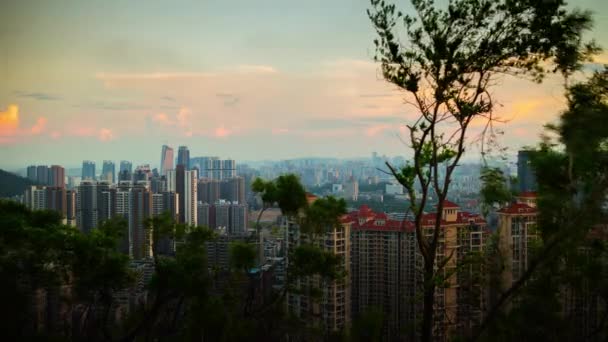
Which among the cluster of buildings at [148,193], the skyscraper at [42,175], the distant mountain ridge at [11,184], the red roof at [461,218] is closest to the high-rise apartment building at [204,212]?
the cluster of buildings at [148,193]

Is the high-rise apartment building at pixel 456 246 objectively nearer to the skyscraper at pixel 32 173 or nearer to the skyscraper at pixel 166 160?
the skyscraper at pixel 32 173

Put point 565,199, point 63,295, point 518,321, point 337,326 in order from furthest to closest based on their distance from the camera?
point 337,326 < point 63,295 < point 518,321 < point 565,199

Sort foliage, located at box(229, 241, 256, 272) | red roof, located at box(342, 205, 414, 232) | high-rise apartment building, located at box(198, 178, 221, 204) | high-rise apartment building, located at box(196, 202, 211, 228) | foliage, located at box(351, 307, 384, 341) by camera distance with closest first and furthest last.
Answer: foliage, located at box(229, 241, 256, 272)
foliage, located at box(351, 307, 384, 341)
red roof, located at box(342, 205, 414, 232)
high-rise apartment building, located at box(196, 202, 211, 228)
high-rise apartment building, located at box(198, 178, 221, 204)

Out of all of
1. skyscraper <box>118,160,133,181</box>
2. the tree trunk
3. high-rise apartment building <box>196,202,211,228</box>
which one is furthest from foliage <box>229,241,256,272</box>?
skyscraper <box>118,160,133,181</box>

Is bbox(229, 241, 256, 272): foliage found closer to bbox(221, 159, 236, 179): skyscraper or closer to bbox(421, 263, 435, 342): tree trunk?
bbox(421, 263, 435, 342): tree trunk

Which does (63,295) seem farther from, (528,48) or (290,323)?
(528,48)

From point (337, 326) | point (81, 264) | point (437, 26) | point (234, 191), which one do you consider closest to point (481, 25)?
point (437, 26)

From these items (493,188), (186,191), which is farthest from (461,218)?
(186,191)
